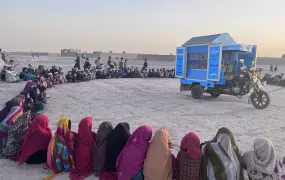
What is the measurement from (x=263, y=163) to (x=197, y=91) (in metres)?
6.91

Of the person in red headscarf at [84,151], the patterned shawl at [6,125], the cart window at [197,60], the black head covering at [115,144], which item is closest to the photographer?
the black head covering at [115,144]

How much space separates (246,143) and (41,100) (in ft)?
18.5

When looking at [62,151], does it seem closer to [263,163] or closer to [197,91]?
[263,163]

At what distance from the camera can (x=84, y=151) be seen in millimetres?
3438

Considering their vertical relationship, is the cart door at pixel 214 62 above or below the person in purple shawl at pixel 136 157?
above

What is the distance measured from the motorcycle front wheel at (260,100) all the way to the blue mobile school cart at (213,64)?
41cm

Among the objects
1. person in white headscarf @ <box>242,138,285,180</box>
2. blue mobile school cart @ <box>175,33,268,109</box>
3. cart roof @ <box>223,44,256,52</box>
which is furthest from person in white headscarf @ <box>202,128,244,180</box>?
cart roof @ <box>223,44,256,52</box>

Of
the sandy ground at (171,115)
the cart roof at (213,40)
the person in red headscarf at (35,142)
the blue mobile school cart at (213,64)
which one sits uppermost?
the cart roof at (213,40)

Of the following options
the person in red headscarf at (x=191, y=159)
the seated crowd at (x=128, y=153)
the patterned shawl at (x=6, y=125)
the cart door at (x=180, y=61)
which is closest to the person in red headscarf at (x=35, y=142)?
the seated crowd at (x=128, y=153)

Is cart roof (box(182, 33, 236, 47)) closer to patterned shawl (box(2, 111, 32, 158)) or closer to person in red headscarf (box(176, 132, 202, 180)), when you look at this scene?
person in red headscarf (box(176, 132, 202, 180))

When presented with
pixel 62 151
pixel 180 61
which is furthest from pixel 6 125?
pixel 180 61

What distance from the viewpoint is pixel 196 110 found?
25.1 ft

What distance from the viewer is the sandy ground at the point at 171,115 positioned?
4766mm

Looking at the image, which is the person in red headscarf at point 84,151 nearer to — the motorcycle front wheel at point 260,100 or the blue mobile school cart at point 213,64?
the motorcycle front wheel at point 260,100
